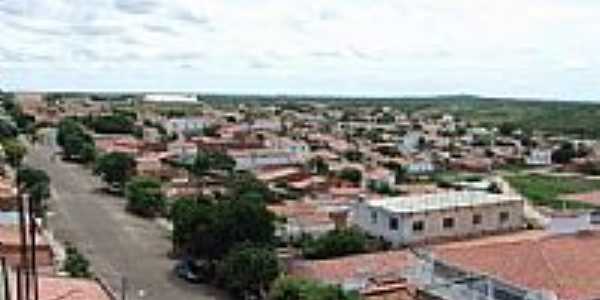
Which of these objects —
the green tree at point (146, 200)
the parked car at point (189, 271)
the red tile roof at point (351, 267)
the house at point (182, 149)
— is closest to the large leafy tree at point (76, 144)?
the house at point (182, 149)

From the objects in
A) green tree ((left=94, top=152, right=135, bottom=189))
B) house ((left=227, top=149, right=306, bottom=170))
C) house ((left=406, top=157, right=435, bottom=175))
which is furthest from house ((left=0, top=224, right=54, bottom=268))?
house ((left=406, top=157, right=435, bottom=175))

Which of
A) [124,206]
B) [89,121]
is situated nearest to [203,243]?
[124,206]

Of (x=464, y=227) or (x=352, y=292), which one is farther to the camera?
(x=464, y=227)

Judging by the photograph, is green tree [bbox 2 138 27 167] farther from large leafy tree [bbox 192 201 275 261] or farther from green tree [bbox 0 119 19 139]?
large leafy tree [bbox 192 201 275 261]

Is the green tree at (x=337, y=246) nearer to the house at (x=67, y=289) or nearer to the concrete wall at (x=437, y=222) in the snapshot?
the concrete wall at (x=437, y=222)

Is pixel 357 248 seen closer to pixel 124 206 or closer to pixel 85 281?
pixel 85 281

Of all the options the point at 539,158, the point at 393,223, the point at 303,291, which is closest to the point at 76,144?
the point at 539,158

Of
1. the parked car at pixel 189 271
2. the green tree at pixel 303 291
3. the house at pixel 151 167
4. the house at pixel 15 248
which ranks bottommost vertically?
the parked car at pixel 189 271
